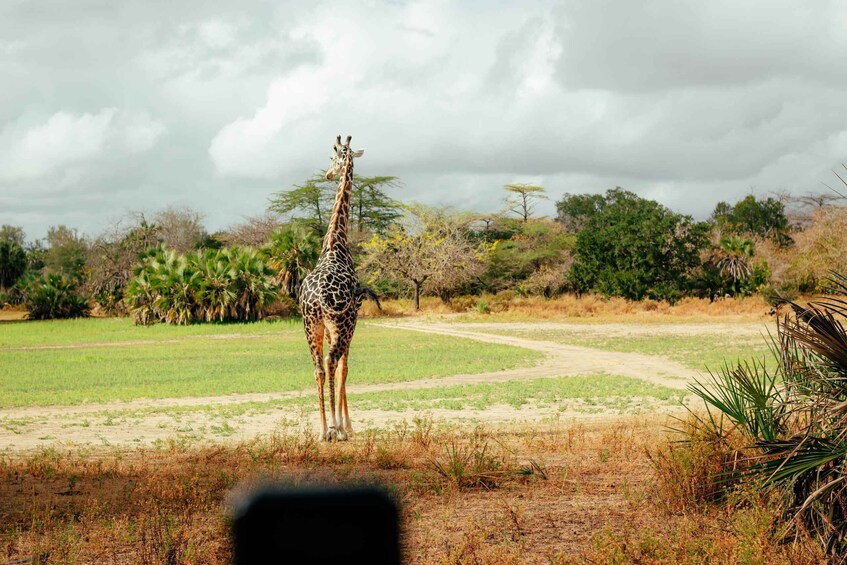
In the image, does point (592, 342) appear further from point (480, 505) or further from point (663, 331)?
point (480, 505)

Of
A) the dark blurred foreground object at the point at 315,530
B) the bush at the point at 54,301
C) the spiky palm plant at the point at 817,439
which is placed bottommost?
the dark blurred foreground object at the point at 315,530

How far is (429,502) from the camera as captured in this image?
24.6ft

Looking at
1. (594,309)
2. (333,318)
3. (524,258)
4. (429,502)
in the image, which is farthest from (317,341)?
(524,258)

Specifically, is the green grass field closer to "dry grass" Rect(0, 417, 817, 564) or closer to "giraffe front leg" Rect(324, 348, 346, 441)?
"giraffe front leg" Rect(324, 348, 346, 441)

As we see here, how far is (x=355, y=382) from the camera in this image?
60.3ft

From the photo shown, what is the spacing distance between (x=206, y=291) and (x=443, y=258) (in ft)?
49.6

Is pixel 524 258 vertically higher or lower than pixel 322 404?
higher

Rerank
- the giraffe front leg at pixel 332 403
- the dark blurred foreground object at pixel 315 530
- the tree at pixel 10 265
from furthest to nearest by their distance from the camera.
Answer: the tree at pixel 10 265, the giraffe front leg at pixel 332 403, the dark blurred foreground object at pixel 315 530

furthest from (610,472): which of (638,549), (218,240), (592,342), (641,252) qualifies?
(218,240)

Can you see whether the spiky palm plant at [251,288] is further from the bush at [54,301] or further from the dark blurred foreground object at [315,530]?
the dark blurred foreground object at [315,530]

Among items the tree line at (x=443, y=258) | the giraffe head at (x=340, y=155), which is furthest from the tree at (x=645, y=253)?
the giraffe head at (x=340, y=155)

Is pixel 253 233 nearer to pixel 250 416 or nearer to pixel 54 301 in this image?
pixel 54 301

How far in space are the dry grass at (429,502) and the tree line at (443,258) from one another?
27611 mm

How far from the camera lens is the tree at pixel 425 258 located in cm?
4831
